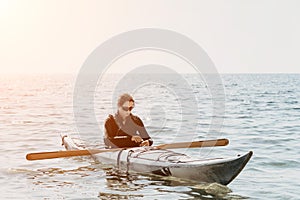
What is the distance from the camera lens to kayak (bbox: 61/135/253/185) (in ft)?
33.1

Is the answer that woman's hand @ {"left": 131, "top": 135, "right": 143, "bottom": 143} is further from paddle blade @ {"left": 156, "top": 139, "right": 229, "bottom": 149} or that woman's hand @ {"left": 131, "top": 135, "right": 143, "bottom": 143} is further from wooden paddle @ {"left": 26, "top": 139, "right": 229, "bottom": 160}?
paddle blade @ {"left": 156, "top": 139, "right": 229, "bottom": 149}

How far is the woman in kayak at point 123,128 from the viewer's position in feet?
41.5

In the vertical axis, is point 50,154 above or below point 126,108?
below

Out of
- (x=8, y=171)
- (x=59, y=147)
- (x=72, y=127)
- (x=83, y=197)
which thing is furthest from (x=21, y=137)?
(x=83, y=197)

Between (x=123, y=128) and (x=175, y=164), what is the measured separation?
231cm

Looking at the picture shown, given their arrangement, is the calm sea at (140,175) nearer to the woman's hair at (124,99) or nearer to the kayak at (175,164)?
the kayak at (175,164)

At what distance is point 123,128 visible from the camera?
41.7 ft

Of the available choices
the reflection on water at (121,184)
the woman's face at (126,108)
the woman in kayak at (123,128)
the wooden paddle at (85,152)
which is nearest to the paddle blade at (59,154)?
the wooden paddle at (85,152)

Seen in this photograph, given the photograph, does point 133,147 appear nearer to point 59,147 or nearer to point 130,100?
point 130,100

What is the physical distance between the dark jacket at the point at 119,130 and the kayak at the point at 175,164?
324mm

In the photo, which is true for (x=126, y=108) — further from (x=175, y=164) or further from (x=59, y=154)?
(x=175, y=164)

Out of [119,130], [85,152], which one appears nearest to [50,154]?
[85,152]

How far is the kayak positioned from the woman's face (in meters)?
0.91

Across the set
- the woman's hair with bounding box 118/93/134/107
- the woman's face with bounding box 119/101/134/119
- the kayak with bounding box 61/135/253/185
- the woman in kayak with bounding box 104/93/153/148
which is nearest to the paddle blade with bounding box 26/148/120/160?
the kayak with bounding box 61/135/253/185
